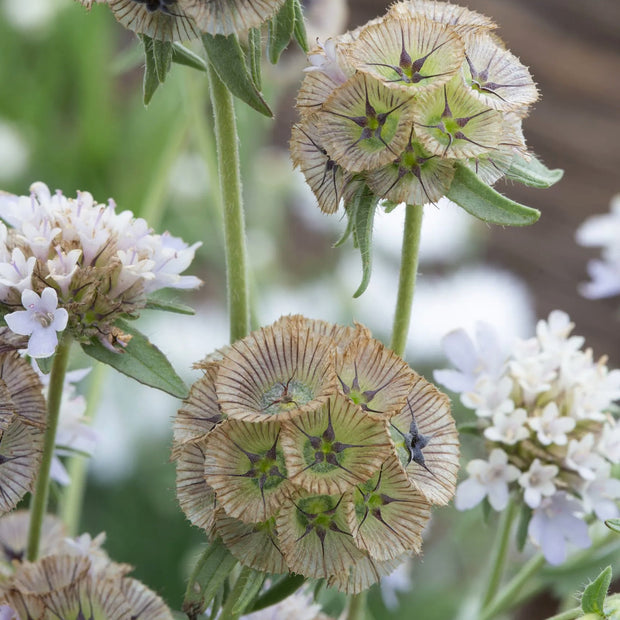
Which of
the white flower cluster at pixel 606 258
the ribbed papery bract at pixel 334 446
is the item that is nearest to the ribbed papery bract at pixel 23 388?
the ribbed papery bract at pixel 334 446

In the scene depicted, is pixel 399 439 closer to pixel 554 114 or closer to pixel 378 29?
pixel 378 29

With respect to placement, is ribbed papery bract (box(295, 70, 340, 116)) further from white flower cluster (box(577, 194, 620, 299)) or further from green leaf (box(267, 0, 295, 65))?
white flower cluster (box(577, 194, 620, 299))

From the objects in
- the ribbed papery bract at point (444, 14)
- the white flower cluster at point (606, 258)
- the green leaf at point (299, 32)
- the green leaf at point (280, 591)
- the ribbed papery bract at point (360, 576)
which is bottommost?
the green leaf at point (280, 591)

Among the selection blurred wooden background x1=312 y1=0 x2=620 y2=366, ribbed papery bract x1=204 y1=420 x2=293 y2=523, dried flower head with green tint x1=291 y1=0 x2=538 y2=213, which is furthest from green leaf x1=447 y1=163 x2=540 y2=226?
blurred wooden background x1=312 y1=0 x2=620 y2=366

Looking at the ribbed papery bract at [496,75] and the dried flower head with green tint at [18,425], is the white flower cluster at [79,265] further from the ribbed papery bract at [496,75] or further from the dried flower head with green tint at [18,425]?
the ribbed papery bract at [496,75]

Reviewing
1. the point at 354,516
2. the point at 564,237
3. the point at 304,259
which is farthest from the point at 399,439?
the point at 564,237

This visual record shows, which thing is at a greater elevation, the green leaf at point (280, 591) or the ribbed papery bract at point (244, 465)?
the ribbed papery bract at point (244, 465)
